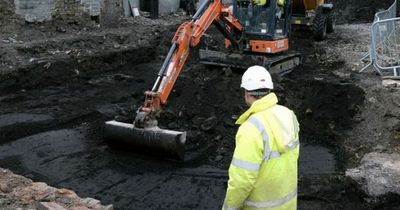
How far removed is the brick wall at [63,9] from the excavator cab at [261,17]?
633cm

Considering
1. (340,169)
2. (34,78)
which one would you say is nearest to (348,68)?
(340,169)

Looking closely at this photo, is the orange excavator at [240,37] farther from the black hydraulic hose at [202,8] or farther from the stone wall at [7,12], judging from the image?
the stone wall at [7,12]

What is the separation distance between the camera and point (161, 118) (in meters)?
8.72

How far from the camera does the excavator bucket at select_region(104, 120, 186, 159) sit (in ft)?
23.9

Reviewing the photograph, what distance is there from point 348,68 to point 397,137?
4748 mm

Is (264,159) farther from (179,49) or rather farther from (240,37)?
(240,37)

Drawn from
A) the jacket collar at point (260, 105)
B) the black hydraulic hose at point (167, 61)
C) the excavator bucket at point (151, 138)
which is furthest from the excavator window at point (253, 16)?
the jacket collar at point (260, 105)

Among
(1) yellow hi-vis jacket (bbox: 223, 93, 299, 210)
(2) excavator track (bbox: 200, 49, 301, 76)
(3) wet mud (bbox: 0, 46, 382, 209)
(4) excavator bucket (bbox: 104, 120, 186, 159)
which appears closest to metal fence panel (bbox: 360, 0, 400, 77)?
(3) wet mud (bbox: 0, 46, 382, 209)

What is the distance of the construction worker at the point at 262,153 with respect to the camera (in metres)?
3.29

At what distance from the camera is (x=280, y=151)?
11.3 ft

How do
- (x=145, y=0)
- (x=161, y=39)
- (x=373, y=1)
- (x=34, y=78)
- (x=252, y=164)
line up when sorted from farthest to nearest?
(x=373, y=1), (x=145, y=0), (x=161, y=39), (x=34, y=78), (x=252, y=164)

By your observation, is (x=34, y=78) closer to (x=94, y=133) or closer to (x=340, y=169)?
(x=94, y=133)

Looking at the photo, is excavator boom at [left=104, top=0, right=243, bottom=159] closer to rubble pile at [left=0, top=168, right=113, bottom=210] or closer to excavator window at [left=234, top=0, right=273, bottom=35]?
excavator window at [left=234, top=0, right=273, bottom=35]

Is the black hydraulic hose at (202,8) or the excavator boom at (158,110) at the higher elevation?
the black hydraulic hose at (202,8)
